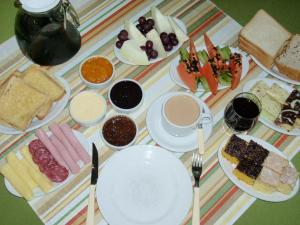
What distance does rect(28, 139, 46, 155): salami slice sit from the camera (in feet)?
4.91

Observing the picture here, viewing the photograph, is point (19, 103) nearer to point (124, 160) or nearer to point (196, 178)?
point (124, 160)

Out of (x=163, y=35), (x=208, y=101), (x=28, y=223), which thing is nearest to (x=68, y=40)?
(x=163, y=35)

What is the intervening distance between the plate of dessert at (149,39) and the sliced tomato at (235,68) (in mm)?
249

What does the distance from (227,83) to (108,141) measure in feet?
1.96

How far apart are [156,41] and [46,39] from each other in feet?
1.61

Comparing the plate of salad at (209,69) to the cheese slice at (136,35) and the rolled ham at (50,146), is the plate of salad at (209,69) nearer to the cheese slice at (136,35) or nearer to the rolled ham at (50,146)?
the cheese slice at (136,35)

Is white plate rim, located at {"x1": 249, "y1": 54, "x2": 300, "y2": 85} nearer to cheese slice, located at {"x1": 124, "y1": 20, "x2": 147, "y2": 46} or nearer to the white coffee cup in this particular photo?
the white coffee cup

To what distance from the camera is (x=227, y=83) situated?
1.68 metres

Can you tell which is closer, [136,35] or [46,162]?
[46,162]

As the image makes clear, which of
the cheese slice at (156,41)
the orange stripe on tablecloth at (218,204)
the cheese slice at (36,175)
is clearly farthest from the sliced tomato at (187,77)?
the cheese slice at (36,175)

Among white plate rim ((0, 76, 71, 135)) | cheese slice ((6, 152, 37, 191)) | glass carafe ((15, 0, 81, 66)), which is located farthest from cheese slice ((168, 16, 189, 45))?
cheese slice ((6, 152, 37, 191))

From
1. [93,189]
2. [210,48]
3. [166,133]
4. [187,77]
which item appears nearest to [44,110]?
[93,189]

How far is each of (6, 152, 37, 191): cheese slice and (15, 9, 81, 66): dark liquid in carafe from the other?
47 cm

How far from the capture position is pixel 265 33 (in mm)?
1793
